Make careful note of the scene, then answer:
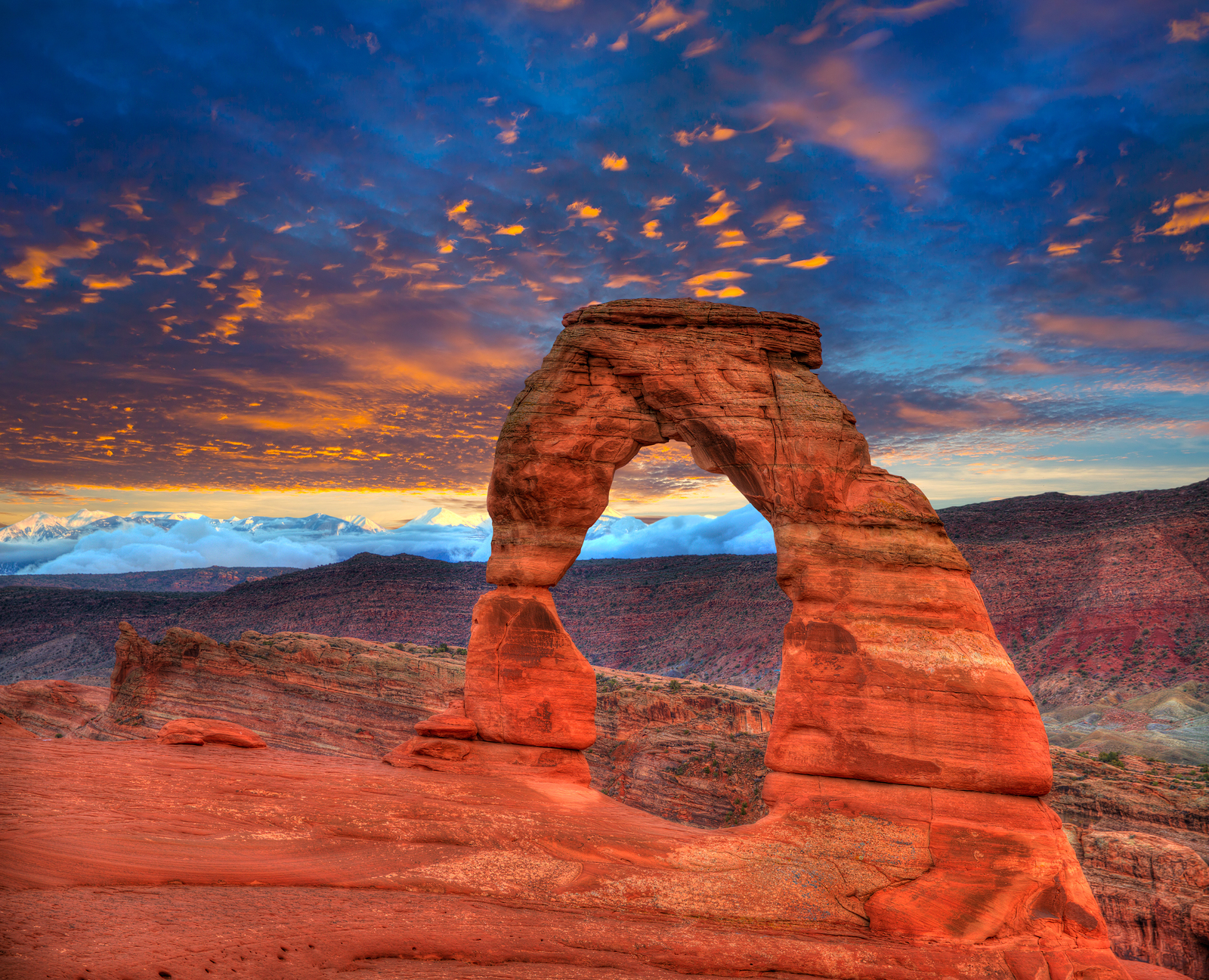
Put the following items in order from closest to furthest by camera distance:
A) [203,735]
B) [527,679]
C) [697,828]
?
[697,828] → [203,735] → [527,679]

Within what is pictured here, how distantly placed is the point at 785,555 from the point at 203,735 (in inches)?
527

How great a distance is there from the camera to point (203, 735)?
50.0ft

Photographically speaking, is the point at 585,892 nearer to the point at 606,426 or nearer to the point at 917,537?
the point at 917,537

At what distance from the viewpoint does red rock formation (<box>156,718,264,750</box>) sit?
15164mm

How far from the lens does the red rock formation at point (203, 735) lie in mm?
15164

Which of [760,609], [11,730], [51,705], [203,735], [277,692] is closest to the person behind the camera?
[11,730]

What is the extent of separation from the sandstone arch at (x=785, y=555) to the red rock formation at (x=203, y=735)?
5.10 m

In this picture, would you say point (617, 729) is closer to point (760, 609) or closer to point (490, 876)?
→ point (490, 876)

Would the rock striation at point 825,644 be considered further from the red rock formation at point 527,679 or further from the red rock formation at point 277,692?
the red rock formation at point 277,692

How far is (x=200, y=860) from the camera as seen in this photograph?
30.5ft

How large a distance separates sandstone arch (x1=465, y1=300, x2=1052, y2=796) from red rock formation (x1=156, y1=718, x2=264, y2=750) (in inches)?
201

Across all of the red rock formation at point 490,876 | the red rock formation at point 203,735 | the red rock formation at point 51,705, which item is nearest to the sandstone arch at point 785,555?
the red rock formation at point 490,876

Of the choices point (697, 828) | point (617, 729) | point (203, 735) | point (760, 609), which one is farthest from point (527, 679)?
point (760, 609)

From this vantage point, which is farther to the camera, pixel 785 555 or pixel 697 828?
pixel 785 555
